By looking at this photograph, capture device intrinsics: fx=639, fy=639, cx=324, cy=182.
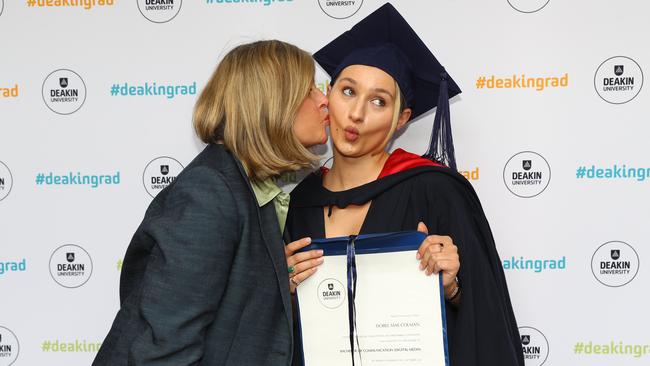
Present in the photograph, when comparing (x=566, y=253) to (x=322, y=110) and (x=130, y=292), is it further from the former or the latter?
(x=130, y=292)

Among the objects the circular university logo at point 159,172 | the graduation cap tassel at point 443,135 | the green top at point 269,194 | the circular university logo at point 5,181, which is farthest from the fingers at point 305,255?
the circular university logo at point 5,181

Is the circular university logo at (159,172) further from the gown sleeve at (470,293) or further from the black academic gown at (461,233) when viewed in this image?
the gown sleeve at (470,293)

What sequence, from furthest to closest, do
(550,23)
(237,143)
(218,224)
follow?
(550,23), (237,143), (218,224)

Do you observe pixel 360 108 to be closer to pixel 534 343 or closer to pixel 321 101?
pixel 321 101

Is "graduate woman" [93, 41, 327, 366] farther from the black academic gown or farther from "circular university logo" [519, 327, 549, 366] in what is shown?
"circular university logo" [519, 327, 549, 366]

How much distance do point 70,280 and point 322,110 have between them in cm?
120

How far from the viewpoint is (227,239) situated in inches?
53.4

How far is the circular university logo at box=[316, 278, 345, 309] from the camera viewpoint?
1.60 meters

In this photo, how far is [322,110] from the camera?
1.70 meters

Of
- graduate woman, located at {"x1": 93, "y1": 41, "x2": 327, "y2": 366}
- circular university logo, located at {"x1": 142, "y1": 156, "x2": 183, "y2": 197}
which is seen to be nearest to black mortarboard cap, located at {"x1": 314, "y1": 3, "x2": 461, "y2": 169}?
graduate woman, located at {"x1": 93, "y1": 41, "x2": 327, "y2": 366}

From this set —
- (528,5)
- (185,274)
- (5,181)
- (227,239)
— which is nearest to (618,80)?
(528,5)

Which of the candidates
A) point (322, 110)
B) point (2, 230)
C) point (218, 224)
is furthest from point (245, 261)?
point (2, 230)

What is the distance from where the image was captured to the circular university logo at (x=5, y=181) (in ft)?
7.47

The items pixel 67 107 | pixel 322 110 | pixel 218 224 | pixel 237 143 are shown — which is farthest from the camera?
pixel 67 107
